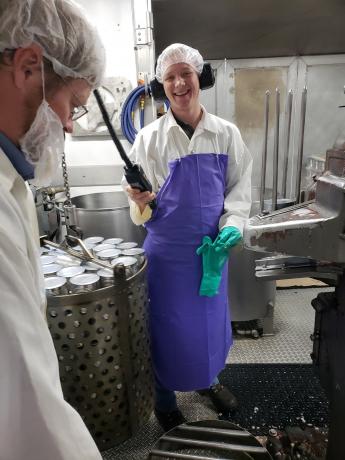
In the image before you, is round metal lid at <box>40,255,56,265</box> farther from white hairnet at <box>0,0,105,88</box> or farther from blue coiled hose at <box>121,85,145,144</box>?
blue coiled hose at <box>121,85,145,144</box>

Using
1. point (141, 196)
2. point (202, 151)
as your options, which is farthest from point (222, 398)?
point (202, 151)

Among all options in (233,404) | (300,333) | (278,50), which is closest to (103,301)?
(233,404)

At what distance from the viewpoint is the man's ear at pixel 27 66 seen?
52cm

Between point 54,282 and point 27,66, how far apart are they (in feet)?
2.12

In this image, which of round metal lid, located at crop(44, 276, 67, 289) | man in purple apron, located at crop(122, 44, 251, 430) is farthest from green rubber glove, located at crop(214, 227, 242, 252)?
round metal lid, located at crop(44, 276, 67, 289)

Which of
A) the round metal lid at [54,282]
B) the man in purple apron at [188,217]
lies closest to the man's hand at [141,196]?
the man in purple apron at [188,217]

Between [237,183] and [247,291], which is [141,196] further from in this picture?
[247,291]

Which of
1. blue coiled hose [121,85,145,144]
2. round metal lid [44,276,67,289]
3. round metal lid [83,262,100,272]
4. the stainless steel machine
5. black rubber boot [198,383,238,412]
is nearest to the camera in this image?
the stainless steel machine

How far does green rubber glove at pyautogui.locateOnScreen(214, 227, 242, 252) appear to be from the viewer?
1193 millimetres

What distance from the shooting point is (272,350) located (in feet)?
6.23

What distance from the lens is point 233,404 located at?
147 cm

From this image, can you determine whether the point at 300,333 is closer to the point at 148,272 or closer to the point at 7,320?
the point at 148,272

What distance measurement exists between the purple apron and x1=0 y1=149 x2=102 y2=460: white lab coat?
0.78 metres

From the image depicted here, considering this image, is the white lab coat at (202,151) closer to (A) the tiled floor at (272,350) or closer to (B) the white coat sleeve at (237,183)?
(B) the white coat sleeve at (237,183)
